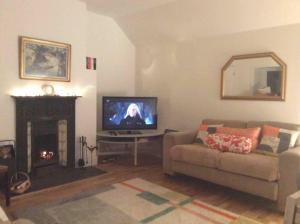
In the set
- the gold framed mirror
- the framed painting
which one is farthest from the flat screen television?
the gold framed mirror

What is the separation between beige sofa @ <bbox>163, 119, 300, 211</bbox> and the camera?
8.67 ft

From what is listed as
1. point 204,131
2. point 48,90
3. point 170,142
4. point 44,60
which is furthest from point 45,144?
point 204,131

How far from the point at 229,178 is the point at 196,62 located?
7.04ft

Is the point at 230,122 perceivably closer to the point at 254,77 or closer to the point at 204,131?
the point at 204,131

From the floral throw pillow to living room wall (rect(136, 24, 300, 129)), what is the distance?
70 cm

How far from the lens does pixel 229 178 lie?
306 centimetres

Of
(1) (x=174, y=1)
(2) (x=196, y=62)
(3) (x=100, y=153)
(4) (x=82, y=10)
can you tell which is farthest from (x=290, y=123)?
(4) (x=82, y=10)

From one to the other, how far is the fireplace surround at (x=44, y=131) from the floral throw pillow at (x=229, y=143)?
2054mm

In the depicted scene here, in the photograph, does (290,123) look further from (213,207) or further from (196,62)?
(196,62)

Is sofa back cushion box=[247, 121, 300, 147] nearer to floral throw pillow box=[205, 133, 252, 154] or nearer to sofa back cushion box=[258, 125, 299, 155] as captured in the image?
sofa back cushion box=[258, 125, 299, 155]

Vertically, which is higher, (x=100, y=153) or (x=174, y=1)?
(x=174, y=1)

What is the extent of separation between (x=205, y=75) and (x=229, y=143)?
1.48 m

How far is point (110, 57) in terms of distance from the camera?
502 centimetres

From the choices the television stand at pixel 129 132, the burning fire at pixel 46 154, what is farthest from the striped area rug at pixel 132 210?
the television stand at pixel 129 132
